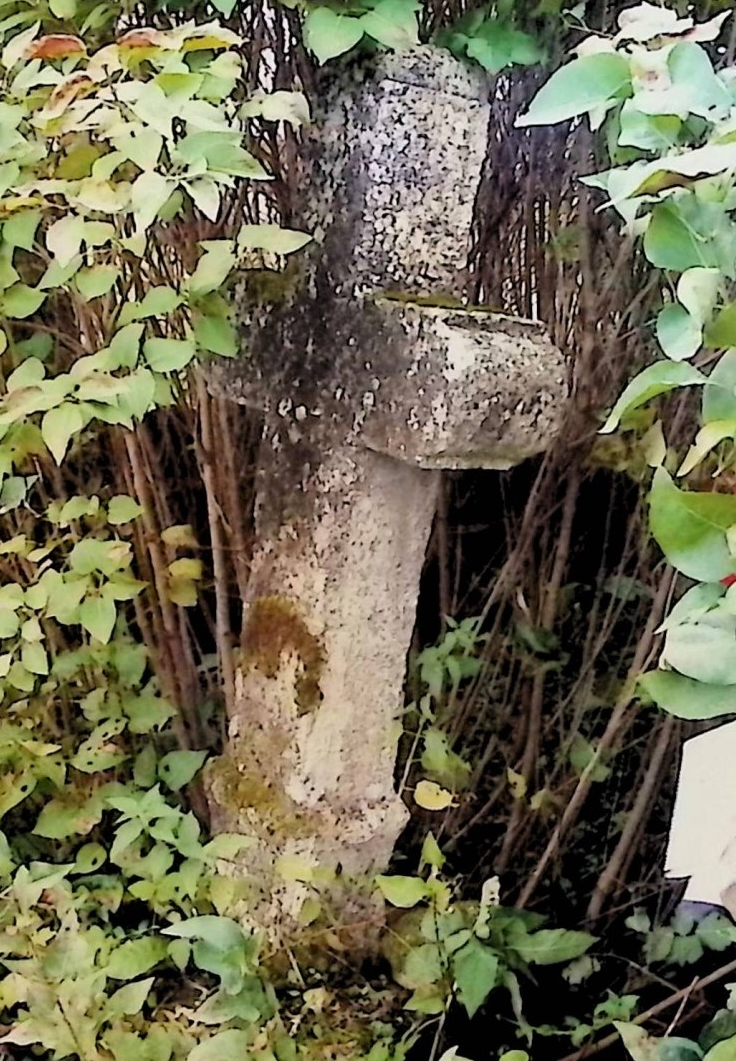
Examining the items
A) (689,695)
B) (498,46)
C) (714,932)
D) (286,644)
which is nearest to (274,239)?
(498,46)

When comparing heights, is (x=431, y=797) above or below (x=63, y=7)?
below

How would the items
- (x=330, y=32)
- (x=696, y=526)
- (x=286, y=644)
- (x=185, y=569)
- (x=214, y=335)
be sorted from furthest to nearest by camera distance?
(x=185, y=569), (x=286, y=644), (x=214, y=335), (x=330, y=32), (x=696, y=526)

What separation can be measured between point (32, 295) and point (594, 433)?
0.68 metres

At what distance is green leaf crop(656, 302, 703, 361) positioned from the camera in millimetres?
537

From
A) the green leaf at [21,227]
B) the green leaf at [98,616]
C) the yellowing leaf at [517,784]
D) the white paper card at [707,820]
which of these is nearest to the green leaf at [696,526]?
the white paper card at [707,820]

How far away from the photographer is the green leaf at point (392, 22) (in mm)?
945

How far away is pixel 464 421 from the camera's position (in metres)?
0.99

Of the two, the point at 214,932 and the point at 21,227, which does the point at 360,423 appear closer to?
the point at 21,227

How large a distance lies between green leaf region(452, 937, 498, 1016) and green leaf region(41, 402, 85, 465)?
61 centimetres

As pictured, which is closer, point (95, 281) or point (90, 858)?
point (95, 281)

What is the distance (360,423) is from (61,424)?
27cm

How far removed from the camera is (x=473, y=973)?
1105 millimetres

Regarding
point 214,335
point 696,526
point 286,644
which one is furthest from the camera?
point 286,644

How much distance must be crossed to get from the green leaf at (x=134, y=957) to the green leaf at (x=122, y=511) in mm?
445
